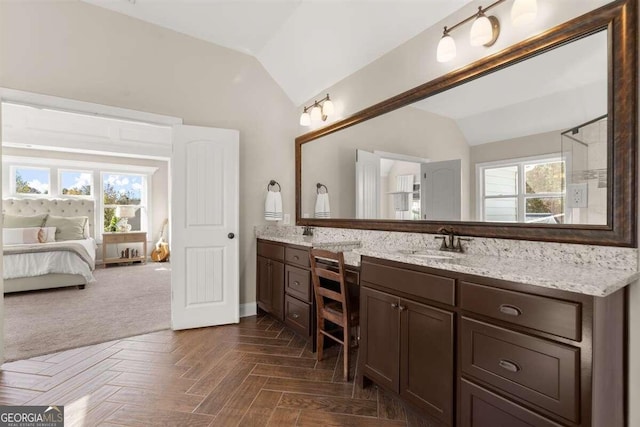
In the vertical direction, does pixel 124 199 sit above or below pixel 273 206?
above

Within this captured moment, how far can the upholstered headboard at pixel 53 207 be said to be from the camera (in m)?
5.91

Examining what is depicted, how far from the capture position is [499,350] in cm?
131

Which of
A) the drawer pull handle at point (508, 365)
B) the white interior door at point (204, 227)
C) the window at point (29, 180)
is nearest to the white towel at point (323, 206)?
the white interior door at point (204, 227)

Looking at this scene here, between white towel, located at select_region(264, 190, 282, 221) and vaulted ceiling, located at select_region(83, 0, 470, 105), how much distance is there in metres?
1.28

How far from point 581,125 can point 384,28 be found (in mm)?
1642

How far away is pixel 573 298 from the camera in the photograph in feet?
3.63

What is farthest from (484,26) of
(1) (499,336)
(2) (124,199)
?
(2) (124,199)

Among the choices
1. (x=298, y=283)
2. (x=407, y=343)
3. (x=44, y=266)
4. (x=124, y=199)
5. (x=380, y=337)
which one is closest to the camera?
(x=407, y=343)

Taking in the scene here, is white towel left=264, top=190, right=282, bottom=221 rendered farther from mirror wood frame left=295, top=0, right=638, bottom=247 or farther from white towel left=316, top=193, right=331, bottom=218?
mirror wood frame left=295, top=0, right=638, bottom=247

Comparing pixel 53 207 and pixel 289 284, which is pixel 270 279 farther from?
pixel 53 207

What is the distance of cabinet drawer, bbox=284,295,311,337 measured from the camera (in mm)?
2711

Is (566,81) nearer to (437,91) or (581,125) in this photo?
(581,125)

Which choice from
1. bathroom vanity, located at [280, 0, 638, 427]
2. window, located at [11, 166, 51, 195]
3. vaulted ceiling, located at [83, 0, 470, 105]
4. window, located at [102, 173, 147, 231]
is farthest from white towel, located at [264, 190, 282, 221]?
window, located at [11, 166, 51, 195]

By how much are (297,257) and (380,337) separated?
3.85ft
